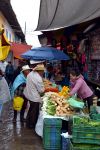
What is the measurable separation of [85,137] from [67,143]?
76 centimetres

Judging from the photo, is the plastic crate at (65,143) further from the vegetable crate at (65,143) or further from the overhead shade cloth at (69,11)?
the overhead shade cloth at (69,11)

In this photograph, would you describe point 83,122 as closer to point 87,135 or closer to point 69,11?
point 87,135

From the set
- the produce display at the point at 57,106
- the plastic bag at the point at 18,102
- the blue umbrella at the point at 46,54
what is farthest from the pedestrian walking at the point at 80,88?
the blue umbrella at the point at 46,54

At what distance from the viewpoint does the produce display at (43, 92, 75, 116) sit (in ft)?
29.4

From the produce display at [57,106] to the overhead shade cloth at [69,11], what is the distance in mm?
1807

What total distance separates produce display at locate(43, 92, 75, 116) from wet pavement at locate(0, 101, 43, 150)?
0.85 meters

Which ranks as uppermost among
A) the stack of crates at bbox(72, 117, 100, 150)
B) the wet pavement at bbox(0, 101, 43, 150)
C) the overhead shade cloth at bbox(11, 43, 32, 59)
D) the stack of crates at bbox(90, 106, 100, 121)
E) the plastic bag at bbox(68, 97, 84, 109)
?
the overhead shade cloth at bbox(11, 43, 32, 59)

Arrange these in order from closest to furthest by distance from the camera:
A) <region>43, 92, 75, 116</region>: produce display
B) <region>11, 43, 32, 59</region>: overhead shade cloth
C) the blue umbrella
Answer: <region>43, 92, 75, 116</region>: produce display
the blue umbrella
<region>11, 43, 32, 59</region>: overhead shade cloth

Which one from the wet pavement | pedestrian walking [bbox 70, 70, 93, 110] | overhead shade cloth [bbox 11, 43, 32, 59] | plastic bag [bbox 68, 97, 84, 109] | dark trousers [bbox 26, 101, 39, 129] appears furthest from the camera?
overhead shade cloth [bbox 11, 43, 32, 59]

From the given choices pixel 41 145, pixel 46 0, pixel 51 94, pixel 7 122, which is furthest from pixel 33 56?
pixel 41 145

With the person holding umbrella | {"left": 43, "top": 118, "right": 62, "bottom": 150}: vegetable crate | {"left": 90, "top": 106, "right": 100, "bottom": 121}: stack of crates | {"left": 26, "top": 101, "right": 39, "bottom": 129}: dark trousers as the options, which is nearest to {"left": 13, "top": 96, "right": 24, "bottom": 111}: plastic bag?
{"left": 26, "top": 101, "right": 39, "bottom": 129}: dark trousers

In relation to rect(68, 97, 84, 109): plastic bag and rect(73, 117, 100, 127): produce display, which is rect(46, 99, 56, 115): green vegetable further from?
rect(73, 117, 100, 127): produce display

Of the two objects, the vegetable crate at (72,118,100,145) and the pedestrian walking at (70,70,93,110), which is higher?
the pedestrian walking at (70,70,93,110)

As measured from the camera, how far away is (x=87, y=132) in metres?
7.27
